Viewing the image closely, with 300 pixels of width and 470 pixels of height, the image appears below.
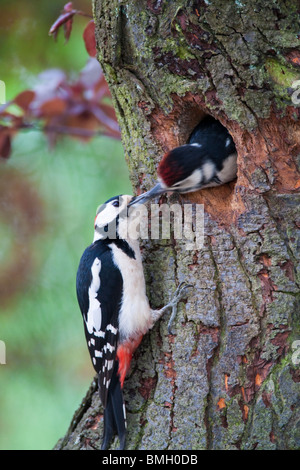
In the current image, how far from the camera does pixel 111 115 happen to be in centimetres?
266

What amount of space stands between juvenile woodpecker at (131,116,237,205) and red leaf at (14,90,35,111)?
766mm

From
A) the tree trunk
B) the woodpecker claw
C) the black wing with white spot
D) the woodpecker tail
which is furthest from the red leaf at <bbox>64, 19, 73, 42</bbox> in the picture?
the woodpecker tail

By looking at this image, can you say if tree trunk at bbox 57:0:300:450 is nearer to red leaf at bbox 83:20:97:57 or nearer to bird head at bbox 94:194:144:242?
red leaf at bbox 83:20:97:57

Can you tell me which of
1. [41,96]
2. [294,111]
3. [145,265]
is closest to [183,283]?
[145,265]

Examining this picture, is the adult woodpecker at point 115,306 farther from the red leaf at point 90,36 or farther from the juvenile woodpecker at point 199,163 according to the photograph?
the red leaf at point 90,36

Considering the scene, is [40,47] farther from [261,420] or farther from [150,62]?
[261,420]

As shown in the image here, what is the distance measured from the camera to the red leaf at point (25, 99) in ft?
8.00

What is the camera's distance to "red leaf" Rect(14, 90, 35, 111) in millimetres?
2439

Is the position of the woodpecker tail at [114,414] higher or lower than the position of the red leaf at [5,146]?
lower

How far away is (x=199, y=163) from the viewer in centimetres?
212

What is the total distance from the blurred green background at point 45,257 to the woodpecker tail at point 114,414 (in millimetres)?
1148

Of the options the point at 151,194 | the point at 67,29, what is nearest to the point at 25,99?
the point at 67,29

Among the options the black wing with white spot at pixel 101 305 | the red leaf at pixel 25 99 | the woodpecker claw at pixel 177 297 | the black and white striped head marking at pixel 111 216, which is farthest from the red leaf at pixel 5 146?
the woodpecker claw at pixel 177 297
